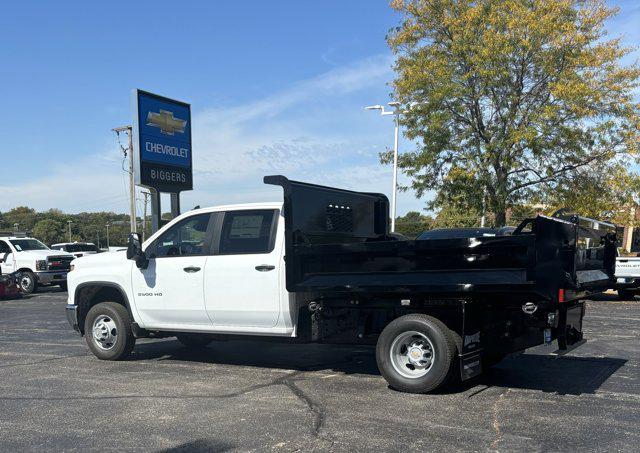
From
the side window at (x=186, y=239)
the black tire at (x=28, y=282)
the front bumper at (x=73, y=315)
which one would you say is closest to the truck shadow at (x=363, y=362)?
the front bumper at (x=73, y=315)

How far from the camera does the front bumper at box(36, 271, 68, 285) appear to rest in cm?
2077

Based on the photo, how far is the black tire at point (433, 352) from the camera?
5.72 metres

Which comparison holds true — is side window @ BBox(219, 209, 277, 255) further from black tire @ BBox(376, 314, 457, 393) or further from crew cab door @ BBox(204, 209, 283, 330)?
black tire @ BBox(376, 314, 457, 393)

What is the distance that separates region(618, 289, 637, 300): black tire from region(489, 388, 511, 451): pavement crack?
10852 millimetres

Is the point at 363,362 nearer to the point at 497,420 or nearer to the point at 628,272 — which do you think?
the point at 497,420

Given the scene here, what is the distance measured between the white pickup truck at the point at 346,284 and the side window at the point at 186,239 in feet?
0.05

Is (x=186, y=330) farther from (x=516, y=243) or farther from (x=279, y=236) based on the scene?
(x=516, y=243)

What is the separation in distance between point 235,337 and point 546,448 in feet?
12.8

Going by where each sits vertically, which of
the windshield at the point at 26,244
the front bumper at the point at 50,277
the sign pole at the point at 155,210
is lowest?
the front bumper at the point at 50,277

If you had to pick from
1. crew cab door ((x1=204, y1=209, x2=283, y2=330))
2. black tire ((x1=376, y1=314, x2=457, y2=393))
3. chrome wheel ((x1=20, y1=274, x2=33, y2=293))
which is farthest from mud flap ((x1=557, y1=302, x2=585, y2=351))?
chrome wheel ((x1=20, y1=274, x2=33, y2=293))

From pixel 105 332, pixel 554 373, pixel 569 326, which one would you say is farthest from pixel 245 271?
pixel 554 373

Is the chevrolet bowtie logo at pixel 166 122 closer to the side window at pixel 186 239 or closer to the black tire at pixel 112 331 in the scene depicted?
the black tire at pixel 112 331

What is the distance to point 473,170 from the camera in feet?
60.1

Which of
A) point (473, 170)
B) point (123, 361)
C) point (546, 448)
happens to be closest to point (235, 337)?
point (123, 361)
